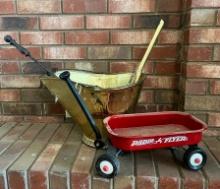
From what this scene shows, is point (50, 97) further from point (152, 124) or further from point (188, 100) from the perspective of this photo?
point (188, 100)

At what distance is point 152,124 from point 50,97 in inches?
24.0

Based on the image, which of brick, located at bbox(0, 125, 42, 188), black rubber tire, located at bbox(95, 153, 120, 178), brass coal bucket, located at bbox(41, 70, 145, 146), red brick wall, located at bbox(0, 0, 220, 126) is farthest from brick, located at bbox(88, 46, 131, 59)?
black rubber tire, located at bbox(95, 153, 120, 178)

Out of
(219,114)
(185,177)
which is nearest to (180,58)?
(219,114)

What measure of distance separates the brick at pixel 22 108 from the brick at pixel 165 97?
64 centimetres

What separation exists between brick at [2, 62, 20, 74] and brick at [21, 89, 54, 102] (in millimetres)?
113

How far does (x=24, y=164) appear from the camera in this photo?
996 mm

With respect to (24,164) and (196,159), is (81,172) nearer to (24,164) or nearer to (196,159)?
(24,164)

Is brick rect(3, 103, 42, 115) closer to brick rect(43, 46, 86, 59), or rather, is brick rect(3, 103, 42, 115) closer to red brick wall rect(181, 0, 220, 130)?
brick rect(43, 46, 86, 59)

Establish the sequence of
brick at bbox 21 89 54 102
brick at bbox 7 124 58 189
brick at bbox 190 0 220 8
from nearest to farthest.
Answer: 1. brick at bbox 7 124 58 189
2. brick at bbox 190 0 220 8
3. brick at bbox 21 89 54 102

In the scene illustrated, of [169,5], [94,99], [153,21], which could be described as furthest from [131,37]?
[94,99]

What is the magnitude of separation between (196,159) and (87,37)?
774 millimetres

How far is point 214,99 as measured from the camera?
1207 mm

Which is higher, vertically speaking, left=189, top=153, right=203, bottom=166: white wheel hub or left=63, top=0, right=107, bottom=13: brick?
left=63, top=0, right=107, bottom=13: brick

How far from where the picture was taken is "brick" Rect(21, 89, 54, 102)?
1.43 m
